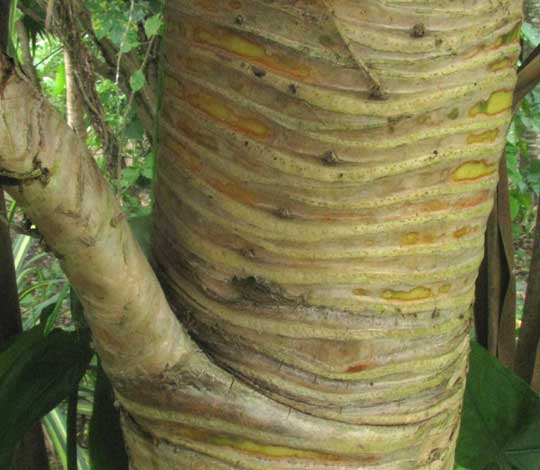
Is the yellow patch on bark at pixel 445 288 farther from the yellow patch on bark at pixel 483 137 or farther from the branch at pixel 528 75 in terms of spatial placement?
the branch at pixel 528 75

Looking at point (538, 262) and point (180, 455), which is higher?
point (538, 262)

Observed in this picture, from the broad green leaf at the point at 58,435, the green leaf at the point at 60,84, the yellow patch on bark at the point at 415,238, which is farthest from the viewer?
the green leaf at the point at 60,84

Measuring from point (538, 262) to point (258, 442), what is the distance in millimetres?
513

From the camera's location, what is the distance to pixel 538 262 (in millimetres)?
884

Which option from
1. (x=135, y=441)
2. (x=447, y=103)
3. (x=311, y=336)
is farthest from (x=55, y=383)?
(x=447, y=103)

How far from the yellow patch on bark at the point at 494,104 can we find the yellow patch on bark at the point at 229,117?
0.14 metres

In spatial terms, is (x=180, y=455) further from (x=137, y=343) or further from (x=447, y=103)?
(x=447, y=103)

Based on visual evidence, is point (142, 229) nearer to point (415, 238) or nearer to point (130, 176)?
point (415, 238)

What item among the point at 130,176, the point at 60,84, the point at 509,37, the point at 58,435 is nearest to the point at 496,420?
the point at 509,37

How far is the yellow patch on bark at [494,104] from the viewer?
483 millimetres

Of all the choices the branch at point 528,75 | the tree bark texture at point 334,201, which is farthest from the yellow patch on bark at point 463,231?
the branch at point 528,75

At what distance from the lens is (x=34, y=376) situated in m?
0.80

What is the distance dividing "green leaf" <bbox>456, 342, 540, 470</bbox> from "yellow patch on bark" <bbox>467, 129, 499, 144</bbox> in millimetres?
331

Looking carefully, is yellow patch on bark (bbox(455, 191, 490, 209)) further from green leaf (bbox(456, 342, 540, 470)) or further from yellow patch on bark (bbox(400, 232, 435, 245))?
green leaf (bbox(456, 342, 540, 470))
